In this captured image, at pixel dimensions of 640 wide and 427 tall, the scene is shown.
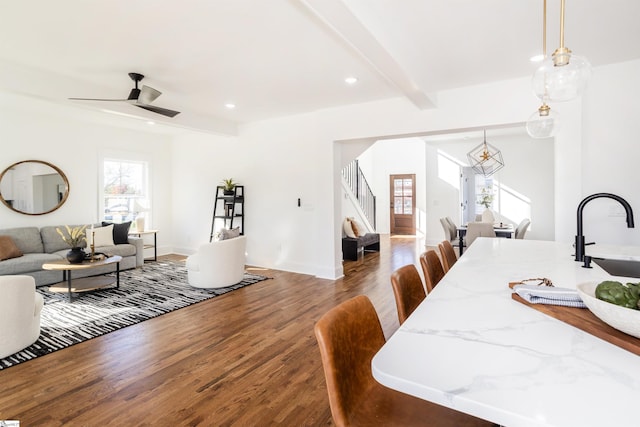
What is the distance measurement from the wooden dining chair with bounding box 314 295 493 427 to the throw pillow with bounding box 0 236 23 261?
5.59 m

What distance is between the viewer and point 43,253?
5.23 m

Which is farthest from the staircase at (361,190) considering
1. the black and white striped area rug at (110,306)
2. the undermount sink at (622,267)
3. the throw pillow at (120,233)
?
the undermount sink at (622,267)

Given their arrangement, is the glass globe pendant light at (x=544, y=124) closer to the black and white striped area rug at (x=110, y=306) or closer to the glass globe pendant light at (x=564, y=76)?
the glass globe pendant light at (x=564, y=76)

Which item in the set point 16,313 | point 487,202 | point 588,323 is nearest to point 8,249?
point 16,313

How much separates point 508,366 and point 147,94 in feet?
13.1

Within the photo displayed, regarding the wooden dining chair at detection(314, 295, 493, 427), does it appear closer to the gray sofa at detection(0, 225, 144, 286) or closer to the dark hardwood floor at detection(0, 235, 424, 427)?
the dark hardwood floor at detection(0, 235, 424, 427)

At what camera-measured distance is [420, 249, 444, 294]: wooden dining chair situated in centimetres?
218

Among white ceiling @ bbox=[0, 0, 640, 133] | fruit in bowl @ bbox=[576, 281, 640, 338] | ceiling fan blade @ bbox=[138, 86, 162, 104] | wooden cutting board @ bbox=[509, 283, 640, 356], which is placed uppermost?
white ceiling @ bbox=[0, 0, 640, 133]

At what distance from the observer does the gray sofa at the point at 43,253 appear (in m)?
4.57

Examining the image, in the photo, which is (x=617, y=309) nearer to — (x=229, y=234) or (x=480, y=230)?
(x=480, y=230)

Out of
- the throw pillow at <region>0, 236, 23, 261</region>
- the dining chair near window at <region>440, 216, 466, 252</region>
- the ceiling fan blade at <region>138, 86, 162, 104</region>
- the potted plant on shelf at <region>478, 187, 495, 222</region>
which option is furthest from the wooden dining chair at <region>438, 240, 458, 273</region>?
the throw pillow at <region>0, 236, 23, 261</region>

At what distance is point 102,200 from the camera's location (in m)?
6.39

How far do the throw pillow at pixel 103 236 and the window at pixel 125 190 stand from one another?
34.0 inches

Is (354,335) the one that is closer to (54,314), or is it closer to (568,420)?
(568,420)
